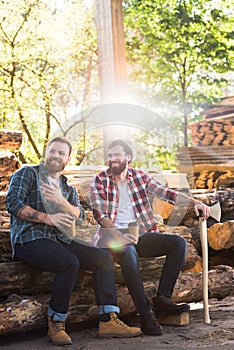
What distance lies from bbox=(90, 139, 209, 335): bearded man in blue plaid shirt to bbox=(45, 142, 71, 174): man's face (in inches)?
11.4

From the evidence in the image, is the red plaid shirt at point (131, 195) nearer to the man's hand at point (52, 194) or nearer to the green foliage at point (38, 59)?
the man's hand at point (52, 194)

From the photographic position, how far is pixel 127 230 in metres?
3.35

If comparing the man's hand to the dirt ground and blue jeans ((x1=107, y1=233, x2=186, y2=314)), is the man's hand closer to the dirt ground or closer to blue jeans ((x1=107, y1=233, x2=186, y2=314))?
blue jeans ((x1=107, y1=233, x2=186, y2=314))

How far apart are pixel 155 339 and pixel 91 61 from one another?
324 inches

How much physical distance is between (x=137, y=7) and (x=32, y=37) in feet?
6.41

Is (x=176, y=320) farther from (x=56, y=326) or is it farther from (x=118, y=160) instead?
(x=118, y=160)

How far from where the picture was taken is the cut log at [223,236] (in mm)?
4766

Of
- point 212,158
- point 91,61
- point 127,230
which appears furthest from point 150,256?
point 91,61

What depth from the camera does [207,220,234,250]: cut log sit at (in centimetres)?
477

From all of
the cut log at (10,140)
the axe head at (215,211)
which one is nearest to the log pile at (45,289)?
the axe head at (215,211)

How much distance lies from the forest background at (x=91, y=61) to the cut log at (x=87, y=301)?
492 cm

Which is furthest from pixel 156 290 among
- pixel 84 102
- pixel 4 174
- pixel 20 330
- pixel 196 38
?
pixel 84 102

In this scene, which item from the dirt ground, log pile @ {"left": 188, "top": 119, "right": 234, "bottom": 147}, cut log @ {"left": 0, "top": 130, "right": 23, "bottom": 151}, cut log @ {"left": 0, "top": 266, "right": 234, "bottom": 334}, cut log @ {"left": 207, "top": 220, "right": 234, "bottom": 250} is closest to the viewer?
the dirt ground

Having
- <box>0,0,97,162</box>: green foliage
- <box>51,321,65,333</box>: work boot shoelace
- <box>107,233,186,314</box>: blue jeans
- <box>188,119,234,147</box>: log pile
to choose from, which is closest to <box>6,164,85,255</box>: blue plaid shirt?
<box>107,233,186,314</box>: blue jeans
